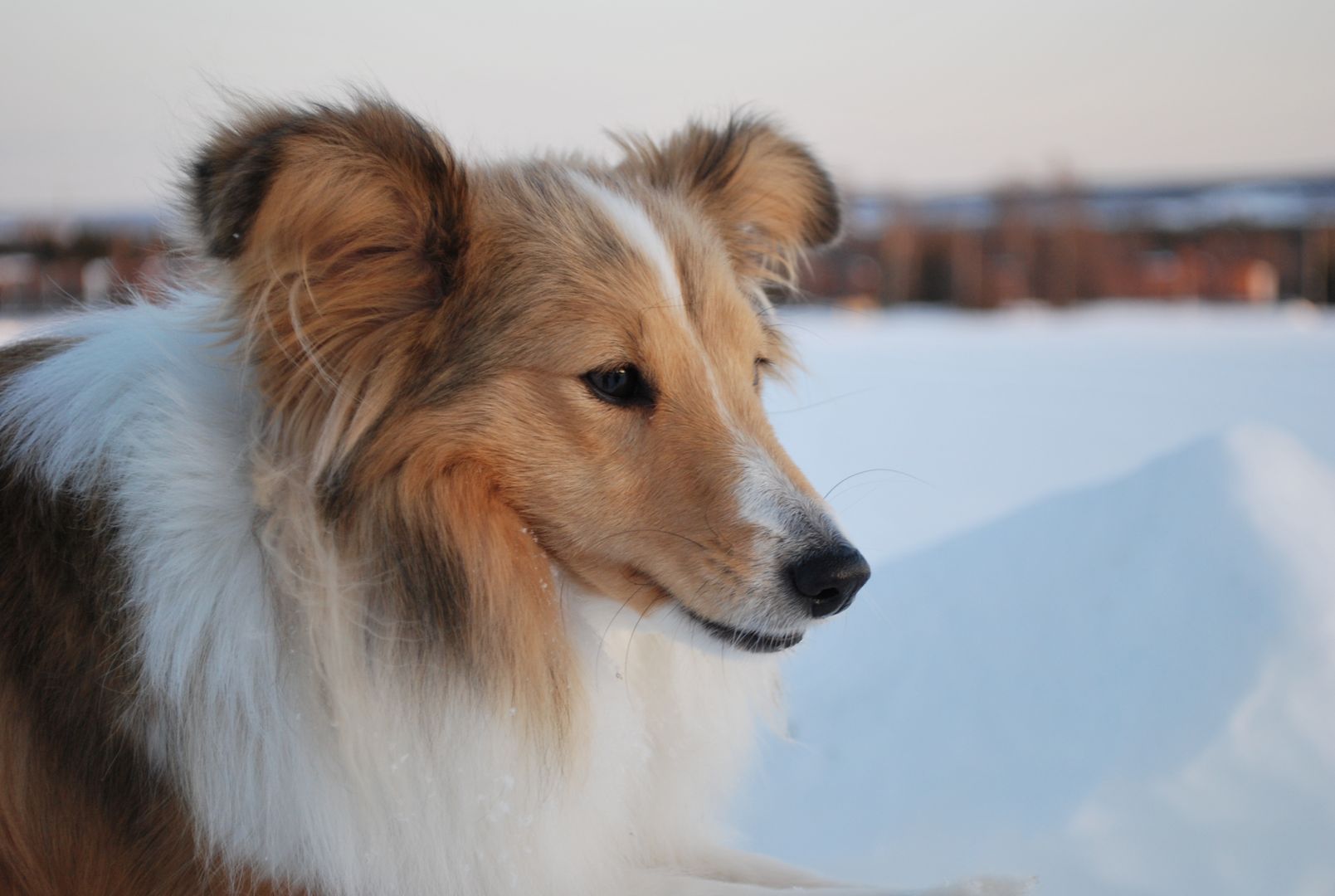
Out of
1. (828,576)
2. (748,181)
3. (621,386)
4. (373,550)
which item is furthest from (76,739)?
(748,181)

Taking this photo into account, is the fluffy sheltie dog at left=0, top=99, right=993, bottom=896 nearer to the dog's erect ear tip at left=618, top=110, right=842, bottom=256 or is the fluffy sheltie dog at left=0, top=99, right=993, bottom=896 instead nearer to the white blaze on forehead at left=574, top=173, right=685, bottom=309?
the white blaze on forehead at left=574, top=173, right=685, bottom=309

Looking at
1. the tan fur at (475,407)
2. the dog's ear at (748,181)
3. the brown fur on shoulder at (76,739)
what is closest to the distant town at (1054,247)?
the dog's ear at (748,181)

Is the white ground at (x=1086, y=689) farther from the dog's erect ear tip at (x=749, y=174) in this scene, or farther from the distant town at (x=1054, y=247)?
the distant town at (x=1054, y=247)

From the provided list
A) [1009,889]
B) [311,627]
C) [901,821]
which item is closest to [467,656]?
[311,627]

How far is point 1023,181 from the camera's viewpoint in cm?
4466

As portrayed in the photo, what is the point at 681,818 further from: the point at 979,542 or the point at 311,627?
the point at 979,542

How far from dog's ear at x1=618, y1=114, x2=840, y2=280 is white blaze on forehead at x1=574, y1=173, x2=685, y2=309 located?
466 millimetres

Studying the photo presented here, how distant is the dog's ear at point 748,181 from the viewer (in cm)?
340

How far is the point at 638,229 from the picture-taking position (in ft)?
9.25

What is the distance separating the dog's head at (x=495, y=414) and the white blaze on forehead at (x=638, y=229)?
0.03 meters

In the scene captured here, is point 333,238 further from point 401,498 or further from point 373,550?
point 373,550

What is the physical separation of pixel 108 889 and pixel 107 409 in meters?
1.08

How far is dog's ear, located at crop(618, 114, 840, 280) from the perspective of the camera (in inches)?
134

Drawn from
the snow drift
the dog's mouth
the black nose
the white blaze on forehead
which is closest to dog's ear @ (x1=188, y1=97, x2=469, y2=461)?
the white blaze on forehead
